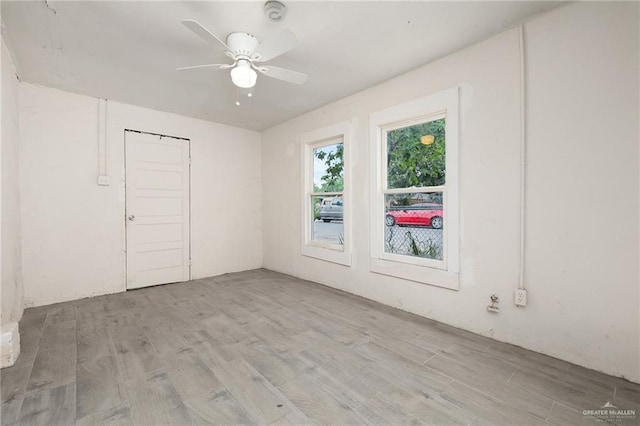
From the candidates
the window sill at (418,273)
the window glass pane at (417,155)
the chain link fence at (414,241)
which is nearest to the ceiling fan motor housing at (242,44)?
the window glass pane at (417,155)

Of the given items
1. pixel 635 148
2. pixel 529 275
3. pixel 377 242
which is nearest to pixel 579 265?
pixel 529 275

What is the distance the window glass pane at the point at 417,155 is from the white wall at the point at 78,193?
9.84 feet

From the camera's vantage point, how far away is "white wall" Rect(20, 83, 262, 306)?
3.22 metres

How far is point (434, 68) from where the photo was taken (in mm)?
2758

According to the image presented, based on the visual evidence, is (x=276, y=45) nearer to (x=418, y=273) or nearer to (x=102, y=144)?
(x=418, y=273)

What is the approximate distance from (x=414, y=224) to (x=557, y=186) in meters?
1.28

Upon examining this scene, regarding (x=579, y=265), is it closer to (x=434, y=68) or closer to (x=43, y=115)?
(x=434, y=68)

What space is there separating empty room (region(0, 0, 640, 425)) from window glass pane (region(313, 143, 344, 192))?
0.04 m

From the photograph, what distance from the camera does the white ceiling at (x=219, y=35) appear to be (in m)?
2.01

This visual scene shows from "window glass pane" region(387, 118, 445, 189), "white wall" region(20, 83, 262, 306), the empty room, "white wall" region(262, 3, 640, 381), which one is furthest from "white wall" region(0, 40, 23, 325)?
"white wall" region(262, 3, 640, 381)

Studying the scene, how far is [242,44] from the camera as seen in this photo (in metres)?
2.23

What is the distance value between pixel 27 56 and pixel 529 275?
477cm

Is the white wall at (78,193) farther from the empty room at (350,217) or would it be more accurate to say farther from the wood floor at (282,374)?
the wood floor at (282,374)

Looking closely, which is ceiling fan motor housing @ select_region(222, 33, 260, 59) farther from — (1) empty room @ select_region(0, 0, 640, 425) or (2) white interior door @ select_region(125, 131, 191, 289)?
(2) white interior door @ select_region(125, 131, 191, 289)
